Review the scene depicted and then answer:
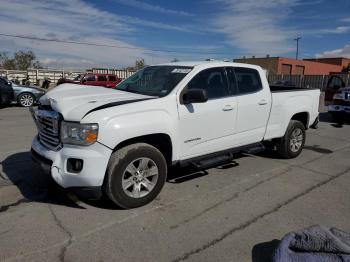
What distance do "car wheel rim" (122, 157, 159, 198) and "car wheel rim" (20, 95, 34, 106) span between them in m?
13.2

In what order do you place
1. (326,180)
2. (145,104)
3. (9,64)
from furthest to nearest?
(9,64) → (326,180) → (145,104)

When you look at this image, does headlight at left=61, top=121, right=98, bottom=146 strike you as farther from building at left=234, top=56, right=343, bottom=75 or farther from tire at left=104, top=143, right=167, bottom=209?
building at left=234, top=56, right=343, bottom=75

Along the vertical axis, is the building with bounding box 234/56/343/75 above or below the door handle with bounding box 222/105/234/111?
above

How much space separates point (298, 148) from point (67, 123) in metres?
4.73

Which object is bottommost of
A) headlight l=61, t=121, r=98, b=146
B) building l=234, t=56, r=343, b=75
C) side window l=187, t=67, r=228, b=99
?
headlight l=61, t=121, r=98, b=146

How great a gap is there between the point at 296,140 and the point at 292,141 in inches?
5.5

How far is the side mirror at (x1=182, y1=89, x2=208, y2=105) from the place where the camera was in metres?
4.32

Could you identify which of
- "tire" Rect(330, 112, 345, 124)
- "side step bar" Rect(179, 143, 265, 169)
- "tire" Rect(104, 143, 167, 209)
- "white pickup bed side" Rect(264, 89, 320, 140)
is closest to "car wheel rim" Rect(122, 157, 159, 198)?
"tire" Rect(104, 143, 167, 209)

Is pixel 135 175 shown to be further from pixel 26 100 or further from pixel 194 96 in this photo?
pixel 26 100

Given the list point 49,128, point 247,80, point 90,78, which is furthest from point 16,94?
point 247,80

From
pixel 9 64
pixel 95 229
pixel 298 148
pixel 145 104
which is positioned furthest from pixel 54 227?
pixel 9 64

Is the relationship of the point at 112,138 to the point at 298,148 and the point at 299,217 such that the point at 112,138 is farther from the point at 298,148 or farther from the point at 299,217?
the point at 298,148

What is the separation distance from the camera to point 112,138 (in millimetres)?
3764

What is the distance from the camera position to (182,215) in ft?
13.1
